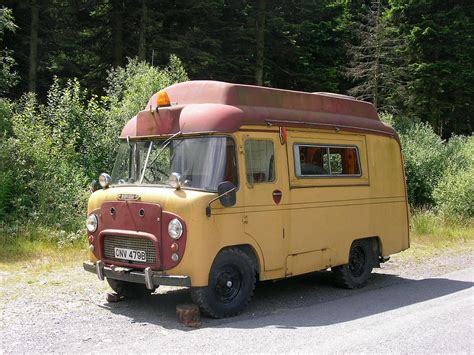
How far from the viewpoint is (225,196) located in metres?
7.36

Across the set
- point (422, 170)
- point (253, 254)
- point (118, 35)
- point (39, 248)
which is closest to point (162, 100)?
point (253, 254)

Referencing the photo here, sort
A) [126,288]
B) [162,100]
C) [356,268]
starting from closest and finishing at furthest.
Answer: [162,100], [126,288], [356,268]

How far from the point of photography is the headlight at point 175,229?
7160mm

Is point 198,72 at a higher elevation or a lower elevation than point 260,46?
lower

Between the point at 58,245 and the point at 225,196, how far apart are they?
23.6 feet

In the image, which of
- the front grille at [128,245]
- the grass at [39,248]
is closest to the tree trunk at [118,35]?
the grass at [39,248]

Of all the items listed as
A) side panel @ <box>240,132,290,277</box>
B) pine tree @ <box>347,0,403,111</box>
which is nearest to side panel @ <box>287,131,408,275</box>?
side panel @ <box>240,132,290,277</box>

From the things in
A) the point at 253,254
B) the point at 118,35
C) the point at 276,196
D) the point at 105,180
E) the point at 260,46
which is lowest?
the point at 253,254

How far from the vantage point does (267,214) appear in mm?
8148

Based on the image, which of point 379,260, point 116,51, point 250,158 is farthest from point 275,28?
point 250,158

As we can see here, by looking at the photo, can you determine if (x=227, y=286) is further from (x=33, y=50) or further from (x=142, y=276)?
(x=33, y=50)

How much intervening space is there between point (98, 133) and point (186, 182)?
10.7m

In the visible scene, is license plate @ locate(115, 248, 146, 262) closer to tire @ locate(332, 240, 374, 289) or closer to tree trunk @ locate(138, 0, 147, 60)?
tire @ locate(332, 240, 374, 289)

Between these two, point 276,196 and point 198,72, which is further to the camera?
point 198,72
